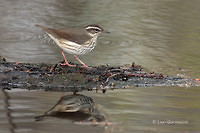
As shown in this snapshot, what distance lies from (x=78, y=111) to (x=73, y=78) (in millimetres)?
1026

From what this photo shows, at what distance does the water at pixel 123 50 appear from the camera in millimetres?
5496

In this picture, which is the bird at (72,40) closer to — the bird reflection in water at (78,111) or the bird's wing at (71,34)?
the bird's wing at (71,34)

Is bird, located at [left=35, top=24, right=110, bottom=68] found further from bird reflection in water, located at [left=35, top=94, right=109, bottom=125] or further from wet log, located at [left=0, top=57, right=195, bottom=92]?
bird reflection in water, located at [left=35, top=94, right=109, bottom=125]

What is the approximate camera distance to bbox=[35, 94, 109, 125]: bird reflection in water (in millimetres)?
5441

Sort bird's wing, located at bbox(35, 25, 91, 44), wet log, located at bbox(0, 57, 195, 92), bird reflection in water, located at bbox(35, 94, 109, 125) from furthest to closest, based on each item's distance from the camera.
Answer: bird's wing, located at bbox(35, 25, 91, 44)
wet log, located at bbox(0, 57, 195, 92)
bird reflection in water, located at bbox(35, 94, 109, 125)

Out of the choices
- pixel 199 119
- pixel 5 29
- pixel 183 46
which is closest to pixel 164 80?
pixel 199 119

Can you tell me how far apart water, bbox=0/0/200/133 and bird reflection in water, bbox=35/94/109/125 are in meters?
0.12

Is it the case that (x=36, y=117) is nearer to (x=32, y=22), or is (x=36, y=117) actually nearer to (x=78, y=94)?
(x=78, y=94)

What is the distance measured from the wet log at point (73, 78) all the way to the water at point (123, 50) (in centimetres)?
21

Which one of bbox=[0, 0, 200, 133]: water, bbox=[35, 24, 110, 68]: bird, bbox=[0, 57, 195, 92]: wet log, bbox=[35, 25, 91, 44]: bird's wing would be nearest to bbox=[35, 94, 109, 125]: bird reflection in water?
bbox=[0, 0, 200, 133]: water

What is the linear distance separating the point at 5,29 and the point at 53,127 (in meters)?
6.73

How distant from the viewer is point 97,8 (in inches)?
573

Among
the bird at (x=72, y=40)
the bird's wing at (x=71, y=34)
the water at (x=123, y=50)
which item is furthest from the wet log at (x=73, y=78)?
the bird's wing at (x=71, y=34)

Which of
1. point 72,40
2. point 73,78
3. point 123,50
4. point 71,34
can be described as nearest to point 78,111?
point 73,78
